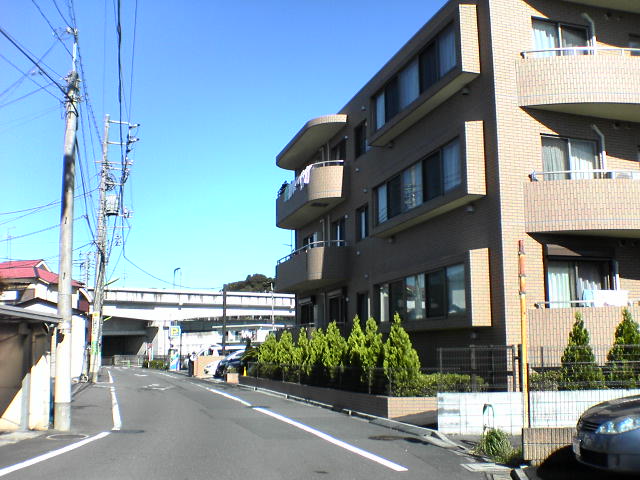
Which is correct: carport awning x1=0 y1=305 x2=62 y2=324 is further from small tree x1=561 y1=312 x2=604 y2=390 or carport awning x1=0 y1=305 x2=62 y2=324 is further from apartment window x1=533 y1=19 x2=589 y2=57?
apartment window x1=533 y1=19 x2=589 y2=57

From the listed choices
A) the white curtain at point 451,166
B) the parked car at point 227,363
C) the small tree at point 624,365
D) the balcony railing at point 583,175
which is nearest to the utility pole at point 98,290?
the parked car at point 227,363

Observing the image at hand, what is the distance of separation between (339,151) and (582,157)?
42.3ft

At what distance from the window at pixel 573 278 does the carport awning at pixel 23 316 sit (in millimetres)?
11869

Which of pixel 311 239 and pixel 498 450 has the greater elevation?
pixel 311 239

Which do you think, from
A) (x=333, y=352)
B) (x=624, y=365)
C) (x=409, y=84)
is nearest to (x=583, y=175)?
(x=624, y=365)

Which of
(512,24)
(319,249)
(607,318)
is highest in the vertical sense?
(512,24)

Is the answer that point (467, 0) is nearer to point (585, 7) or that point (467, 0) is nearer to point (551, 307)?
point (585, 7)

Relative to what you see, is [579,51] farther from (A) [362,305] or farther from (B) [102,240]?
(B) [102,240]

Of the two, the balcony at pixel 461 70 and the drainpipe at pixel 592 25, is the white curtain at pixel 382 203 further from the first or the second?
the drainpipe at pixel 592 25

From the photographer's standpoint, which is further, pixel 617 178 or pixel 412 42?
pixel 412 42

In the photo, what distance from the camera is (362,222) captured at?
87.6ft

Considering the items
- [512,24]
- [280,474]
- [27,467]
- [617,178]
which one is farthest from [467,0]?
[27,467]

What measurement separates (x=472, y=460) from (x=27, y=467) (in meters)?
6.78

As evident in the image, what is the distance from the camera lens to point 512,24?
709 inches
